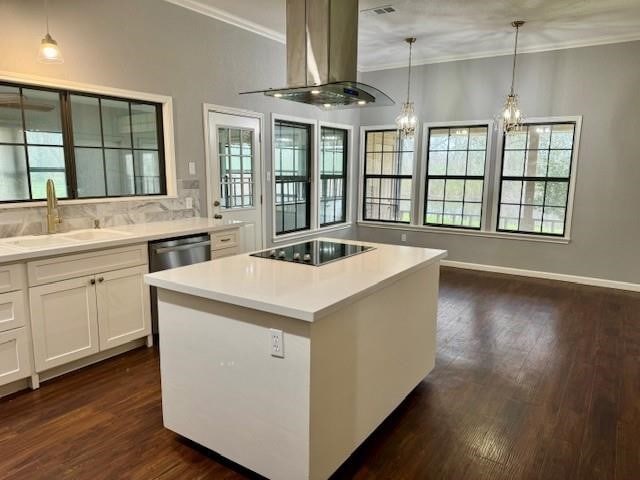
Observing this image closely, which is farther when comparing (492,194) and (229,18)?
(492,194)

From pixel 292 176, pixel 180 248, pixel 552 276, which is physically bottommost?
pixel 552 276

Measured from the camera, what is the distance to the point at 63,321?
9.00ft

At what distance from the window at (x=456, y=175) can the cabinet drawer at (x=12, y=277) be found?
202 inches

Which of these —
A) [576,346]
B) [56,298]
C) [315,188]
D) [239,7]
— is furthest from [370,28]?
[56,298]

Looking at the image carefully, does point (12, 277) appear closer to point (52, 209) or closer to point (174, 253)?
point (52, 209)

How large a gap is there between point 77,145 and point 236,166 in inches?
66.1

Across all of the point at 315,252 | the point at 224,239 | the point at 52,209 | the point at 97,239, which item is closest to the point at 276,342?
the point at 315,252

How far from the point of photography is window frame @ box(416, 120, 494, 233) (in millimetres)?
5715

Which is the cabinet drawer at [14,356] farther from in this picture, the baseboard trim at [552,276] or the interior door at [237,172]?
the baseboard trim at [552,276]

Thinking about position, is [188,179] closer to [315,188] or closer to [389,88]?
[315,188]

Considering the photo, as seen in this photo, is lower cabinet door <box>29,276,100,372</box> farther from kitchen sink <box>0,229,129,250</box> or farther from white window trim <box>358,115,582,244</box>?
white window trim <box>358,115,582,244</box>

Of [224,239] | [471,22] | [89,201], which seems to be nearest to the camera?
[89,201]

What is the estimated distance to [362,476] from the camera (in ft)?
6.44

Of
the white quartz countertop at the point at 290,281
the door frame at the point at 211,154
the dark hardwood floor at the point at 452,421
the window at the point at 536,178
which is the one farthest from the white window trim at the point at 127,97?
the window at the point at 536,178
